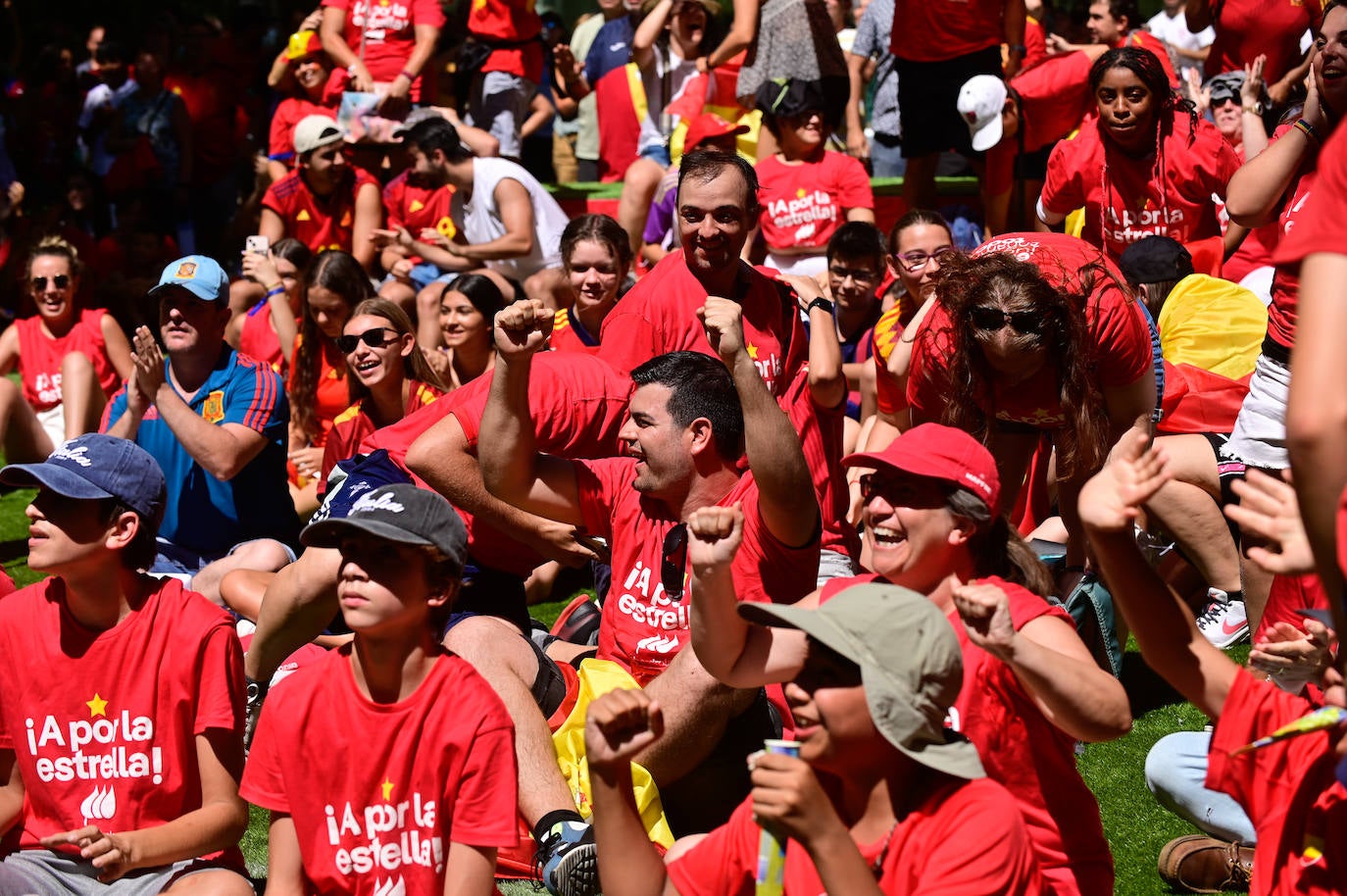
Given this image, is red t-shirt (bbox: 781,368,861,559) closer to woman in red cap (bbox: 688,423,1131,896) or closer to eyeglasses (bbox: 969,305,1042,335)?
eyeglasses (bbox: 969,305,1042,335)

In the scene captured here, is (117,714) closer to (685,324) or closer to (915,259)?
(685,324)

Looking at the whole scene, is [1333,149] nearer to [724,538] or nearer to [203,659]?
[724,538]

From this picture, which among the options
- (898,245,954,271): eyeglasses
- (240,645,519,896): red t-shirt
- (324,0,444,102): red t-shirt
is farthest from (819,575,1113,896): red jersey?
(324,0,444,102): red t-shirt

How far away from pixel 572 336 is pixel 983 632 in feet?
13.7

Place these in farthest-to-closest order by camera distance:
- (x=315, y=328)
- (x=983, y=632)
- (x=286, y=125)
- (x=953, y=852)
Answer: (x=286, y=125)
(x=315, y=328)
(x=983, y=632)
(x=953, y=852)

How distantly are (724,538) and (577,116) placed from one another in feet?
31.2

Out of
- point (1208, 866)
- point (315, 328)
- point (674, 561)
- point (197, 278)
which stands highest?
point (197, 278)

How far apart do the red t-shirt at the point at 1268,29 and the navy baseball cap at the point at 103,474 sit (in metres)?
6.02

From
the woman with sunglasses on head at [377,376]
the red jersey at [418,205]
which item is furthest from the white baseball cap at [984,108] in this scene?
the woman with sunglasses on head at [377,376]

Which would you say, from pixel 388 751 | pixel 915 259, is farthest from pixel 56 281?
pixel 388 751

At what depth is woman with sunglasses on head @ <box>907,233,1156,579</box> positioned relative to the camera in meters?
4.41

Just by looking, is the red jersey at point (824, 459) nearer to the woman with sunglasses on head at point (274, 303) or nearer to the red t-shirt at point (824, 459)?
the red t-shirt at point (824, 459)

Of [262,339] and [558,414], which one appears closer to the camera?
[558,414]

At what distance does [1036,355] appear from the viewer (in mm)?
4414
